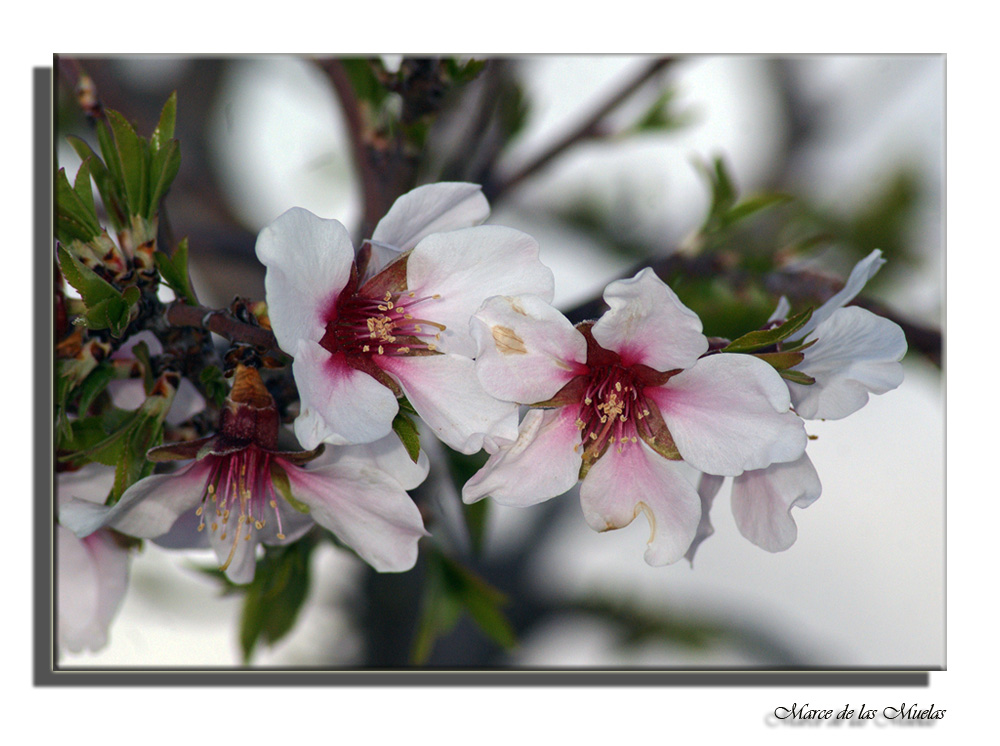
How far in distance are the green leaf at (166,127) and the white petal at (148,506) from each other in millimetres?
328

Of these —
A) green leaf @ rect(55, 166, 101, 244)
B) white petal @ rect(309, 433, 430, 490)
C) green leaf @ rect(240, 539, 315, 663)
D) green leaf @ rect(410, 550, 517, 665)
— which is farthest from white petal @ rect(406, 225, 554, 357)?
green leaf @ rect(410, 550, 517, 665)

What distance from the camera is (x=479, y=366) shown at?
0.64 m

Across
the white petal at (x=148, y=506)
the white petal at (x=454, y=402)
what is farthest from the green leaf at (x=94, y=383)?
the white petal at (x=454, y=402)

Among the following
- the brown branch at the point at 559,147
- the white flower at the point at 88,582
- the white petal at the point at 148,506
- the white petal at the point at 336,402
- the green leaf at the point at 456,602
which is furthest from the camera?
the brown branch at the point at 559,147

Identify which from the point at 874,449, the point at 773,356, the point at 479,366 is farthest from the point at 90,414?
the point at 874,449

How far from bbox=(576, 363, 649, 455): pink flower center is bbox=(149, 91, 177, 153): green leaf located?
497mm

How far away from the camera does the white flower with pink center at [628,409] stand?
0.63 metres

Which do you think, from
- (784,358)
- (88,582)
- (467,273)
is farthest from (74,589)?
(784,358)

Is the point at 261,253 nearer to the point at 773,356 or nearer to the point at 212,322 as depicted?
the point at 212,322

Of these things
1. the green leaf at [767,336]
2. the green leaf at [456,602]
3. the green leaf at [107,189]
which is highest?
the green leaf at [107,189]

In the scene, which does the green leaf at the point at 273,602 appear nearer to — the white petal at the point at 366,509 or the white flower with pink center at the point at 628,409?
the white petal at the point at 366,509

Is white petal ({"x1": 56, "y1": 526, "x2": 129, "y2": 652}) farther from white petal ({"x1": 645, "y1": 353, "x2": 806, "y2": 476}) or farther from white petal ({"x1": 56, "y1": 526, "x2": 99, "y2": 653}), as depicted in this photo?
white petal ({"x1": 645, "y1": 353, "x2": 806, "y2": 476})

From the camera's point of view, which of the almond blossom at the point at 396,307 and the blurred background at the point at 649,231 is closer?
the almond blossom at the point at 396,307
